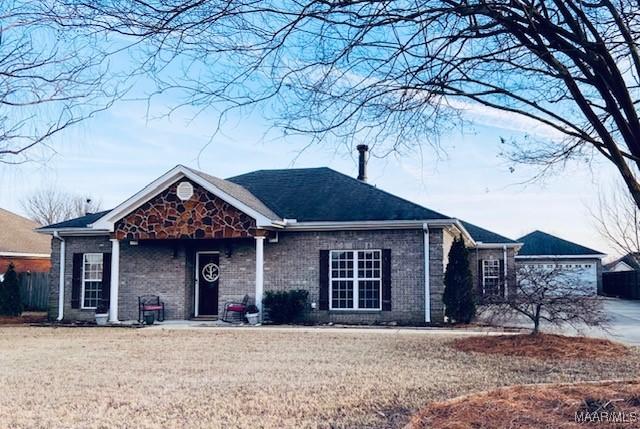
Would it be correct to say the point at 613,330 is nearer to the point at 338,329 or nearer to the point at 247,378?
the point at 338,329

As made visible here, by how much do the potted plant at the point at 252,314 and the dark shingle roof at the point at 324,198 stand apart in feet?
9.75

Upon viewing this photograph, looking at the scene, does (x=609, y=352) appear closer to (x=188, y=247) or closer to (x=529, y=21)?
(x=529, y=21)

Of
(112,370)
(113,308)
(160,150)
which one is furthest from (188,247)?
(160,150)

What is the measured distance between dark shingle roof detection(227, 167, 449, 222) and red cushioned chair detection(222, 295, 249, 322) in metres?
2.84

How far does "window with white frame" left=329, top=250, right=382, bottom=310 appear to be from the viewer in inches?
739

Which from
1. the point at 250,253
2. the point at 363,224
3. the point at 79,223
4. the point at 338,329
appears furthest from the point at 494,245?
the point at 79,223

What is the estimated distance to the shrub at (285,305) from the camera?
18516mm

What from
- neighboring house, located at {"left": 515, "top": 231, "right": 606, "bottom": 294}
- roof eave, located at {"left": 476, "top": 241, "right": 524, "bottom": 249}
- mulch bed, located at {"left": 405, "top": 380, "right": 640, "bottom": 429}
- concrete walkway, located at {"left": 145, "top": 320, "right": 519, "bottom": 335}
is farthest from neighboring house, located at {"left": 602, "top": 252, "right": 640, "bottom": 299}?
mulch bed, located at {"left": 405, "top": 380, "right": 640, "bottom": 429}

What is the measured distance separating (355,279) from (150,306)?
6301 millimetres

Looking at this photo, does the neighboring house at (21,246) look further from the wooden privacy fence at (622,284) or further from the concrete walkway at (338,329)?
the wooden privacy fence at (622,284)

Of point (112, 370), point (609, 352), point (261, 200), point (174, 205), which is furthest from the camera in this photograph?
point (261, 200)

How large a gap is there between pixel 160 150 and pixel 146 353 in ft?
21.9

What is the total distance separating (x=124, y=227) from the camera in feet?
63.4

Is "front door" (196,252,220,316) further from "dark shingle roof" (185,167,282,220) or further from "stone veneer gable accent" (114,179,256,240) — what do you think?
"dark shingle roof" (185,167,282,220)
